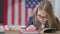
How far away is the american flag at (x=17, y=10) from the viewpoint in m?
2.68

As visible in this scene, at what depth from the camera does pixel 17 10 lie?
268 centimetres

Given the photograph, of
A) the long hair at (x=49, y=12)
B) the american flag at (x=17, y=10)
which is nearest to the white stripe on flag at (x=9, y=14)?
the american flag at (x=17, y=10)

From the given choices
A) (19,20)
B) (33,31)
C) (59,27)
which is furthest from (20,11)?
(59,27)

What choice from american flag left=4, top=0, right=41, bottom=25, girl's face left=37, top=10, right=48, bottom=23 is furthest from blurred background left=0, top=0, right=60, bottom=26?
girl's face left=37, top=10, right=48, bottom=23

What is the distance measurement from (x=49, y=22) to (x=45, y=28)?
9 centimetres

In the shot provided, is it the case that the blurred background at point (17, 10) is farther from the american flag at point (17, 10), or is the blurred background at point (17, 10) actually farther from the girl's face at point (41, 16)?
the girl's face at point (41, 16)

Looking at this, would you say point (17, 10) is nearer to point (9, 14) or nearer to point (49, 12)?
point (9, 14)

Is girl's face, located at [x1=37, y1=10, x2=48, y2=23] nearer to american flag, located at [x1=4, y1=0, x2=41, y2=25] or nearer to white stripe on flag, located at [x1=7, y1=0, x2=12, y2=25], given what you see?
american flag, located at [x1=4, y1=0, x2=41, y2=25]

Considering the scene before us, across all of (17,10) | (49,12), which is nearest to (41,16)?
(49,12)

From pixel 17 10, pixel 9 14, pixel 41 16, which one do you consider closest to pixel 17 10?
pixel 17 10

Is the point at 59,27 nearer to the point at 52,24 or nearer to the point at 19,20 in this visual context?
the point at 52,24

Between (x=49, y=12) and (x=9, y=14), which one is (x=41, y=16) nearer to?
(x=49, y=12)

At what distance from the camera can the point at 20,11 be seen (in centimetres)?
268

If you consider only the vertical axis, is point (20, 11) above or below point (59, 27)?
above
